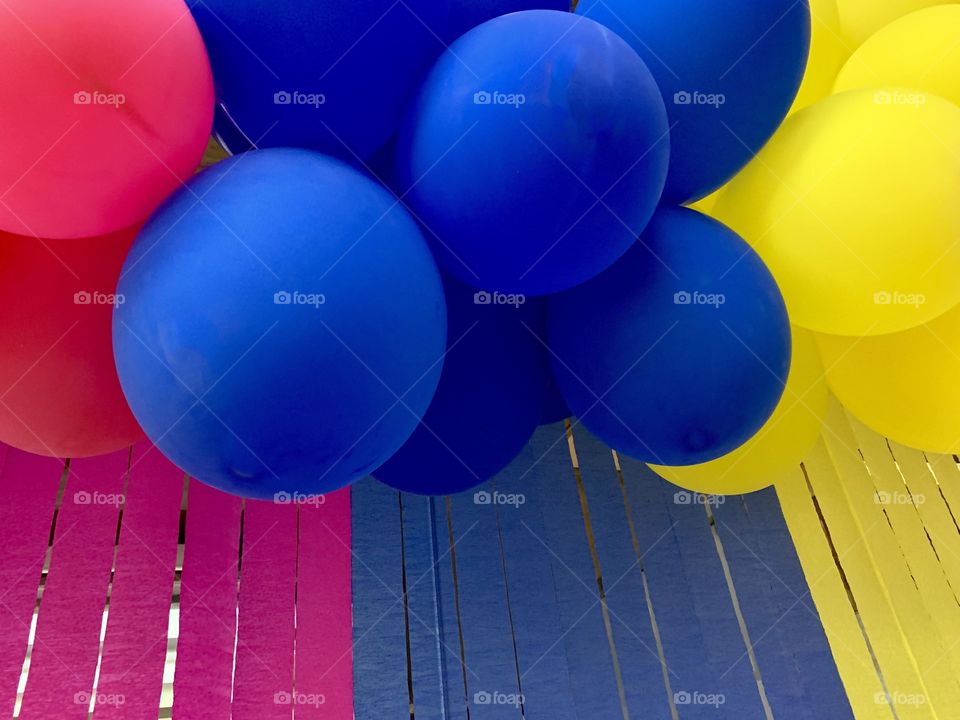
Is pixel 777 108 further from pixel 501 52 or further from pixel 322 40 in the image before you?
pixel 322 40

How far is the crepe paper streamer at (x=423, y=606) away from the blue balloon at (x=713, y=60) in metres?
0.66

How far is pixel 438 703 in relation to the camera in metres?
1.18

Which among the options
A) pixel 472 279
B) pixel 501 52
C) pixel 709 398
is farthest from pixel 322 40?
pixel 709 398

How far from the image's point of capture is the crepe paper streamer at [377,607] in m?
1.17

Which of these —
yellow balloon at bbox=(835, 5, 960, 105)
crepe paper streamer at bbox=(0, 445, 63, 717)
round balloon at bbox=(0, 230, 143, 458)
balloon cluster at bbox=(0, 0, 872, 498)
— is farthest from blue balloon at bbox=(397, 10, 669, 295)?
crepe paper streamer at bbox=(0, 445, 63, 717)

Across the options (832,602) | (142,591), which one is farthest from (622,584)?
(142,591)

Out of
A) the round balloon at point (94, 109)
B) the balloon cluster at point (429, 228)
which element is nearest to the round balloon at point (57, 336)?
the balloon cluster at point (429, 228)

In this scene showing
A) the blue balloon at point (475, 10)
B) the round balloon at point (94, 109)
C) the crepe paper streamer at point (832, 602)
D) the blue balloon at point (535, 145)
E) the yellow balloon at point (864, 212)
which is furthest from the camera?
the crepe paper streamer at point (832, 602)

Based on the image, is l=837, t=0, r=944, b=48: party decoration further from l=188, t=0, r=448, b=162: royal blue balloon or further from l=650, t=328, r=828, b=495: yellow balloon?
l=188, t=0, r=448, b=162: royal blue balloon

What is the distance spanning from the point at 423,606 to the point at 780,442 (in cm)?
56

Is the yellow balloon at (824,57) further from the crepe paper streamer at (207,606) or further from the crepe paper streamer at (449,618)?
the crepe paper streamer at (207,606)

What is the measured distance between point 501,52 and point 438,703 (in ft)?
2.87

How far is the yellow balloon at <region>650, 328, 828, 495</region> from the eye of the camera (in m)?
1.11

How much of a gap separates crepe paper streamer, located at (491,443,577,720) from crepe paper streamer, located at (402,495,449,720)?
0.38 feet
